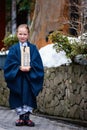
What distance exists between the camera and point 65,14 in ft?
43.3

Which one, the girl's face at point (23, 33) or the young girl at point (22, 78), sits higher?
the girl's face at point (23, 33)

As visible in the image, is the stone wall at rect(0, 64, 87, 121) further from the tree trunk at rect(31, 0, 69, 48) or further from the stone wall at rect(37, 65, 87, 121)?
the tree trunk at rect(31, 0, 69, 48)

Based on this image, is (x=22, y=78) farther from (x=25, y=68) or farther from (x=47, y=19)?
(x=47, y=19)

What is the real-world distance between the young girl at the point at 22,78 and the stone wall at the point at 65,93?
126 cm

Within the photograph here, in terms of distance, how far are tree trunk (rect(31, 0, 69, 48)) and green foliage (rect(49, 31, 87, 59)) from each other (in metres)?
2.77

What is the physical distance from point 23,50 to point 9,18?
1128cm

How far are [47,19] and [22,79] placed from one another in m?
4.77

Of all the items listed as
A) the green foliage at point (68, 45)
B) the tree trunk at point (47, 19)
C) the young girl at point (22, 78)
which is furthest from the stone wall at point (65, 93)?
the tree trunk at point (47, 19)

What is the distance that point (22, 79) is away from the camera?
27.9 ft

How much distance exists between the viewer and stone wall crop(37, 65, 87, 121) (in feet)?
31.1

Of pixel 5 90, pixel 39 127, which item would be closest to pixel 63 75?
pixel 39 127

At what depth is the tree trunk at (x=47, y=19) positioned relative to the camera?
42.3 feet

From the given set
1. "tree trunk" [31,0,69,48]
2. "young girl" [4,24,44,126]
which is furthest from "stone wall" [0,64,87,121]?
"tree trunk" [31,0,69,48]

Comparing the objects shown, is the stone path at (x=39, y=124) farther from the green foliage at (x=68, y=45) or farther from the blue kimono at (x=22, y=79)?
the green foliage at (x=68, y=45)
